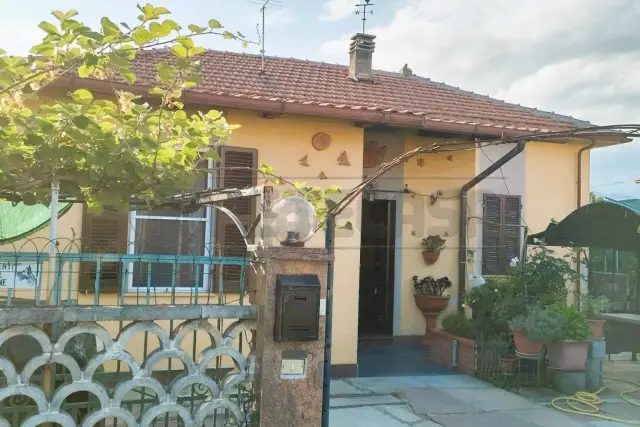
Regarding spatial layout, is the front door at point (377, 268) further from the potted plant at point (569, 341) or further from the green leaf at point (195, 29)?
the green leaf at point (195, 29)

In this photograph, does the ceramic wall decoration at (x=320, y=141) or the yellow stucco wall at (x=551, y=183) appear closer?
the ceramic wall decoration at (x=320, y=141)

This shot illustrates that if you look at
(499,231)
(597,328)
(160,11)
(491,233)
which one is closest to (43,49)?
(160,11)

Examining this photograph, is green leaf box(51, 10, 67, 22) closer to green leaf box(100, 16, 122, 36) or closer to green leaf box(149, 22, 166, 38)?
green leaf box(100, 16, 122, 36)

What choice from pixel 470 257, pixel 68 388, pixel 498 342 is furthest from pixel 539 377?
pixel 68 388

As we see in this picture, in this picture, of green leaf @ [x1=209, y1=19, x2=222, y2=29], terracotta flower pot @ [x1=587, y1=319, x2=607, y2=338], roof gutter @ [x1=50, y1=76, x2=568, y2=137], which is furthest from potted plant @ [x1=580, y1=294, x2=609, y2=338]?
green leaf @ [x1=209, y1=19, x2=222, y2=29]

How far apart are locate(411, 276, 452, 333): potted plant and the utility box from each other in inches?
230

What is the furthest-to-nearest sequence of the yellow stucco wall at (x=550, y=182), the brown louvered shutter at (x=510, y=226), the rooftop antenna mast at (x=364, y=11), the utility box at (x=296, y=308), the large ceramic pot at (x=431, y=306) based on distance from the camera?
the rooftop antenna mast at (x=364, y=11), the yellow stucco wall at (x=550, y=182), the brown louvered shutter at (x=510, y=226), the large ceramic pot at (x=431, y=306), the utility box at (x=296, y=308)

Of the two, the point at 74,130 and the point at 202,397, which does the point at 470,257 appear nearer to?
the point at 202,397

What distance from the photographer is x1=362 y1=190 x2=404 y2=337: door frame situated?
30.6 ft

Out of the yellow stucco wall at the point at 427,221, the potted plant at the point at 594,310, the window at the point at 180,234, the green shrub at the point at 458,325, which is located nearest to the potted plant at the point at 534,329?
the green shrub at the point at 458,325

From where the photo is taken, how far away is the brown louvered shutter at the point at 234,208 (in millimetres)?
7328

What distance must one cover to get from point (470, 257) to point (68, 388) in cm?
743

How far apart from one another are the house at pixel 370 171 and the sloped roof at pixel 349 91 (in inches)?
1.7

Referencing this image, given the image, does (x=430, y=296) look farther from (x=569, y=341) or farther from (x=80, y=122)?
(x=80, y=122)
